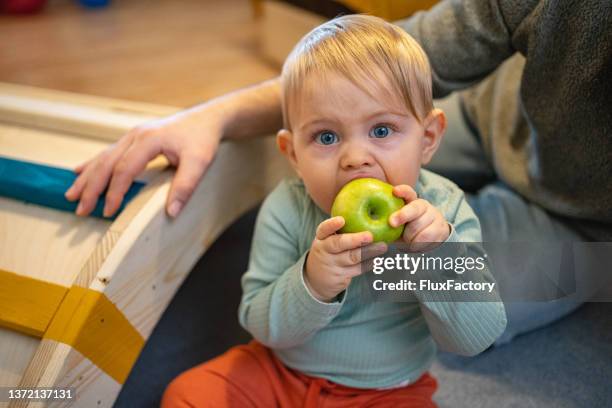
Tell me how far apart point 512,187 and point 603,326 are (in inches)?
11.0

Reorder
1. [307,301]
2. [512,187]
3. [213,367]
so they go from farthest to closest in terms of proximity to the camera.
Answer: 1. [512,187]
2. [213,367]
3. [307,301]

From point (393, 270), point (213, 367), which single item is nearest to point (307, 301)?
point (393, 270)

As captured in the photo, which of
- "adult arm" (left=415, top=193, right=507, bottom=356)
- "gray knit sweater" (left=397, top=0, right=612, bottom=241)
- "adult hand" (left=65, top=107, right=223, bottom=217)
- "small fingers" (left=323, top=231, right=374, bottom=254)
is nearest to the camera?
"small fingers" (left=323, top=231, right=374, bottom=254)

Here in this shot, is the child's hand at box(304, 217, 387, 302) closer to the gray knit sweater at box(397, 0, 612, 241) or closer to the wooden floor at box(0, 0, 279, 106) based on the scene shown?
the gray knit sweater at box(397, 0, 612, 241)

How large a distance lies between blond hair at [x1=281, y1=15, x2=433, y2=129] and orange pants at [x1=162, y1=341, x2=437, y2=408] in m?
0.37

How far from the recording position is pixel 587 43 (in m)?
0.76

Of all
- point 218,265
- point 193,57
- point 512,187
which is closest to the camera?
point 512,187

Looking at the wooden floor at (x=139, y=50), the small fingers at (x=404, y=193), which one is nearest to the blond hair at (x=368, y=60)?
the small fingers at (x=404, y=193)

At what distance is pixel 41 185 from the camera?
92 cm

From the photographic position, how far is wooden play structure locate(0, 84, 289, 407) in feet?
2.47

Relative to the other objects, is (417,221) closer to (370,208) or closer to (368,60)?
(370,208)

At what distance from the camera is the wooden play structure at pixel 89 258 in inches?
29.6

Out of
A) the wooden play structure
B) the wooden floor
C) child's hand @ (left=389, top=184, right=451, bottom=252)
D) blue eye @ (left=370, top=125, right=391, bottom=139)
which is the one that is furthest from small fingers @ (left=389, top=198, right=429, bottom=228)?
the wooden floor

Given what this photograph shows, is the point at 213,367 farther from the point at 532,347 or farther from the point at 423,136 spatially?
the point at 532,347
